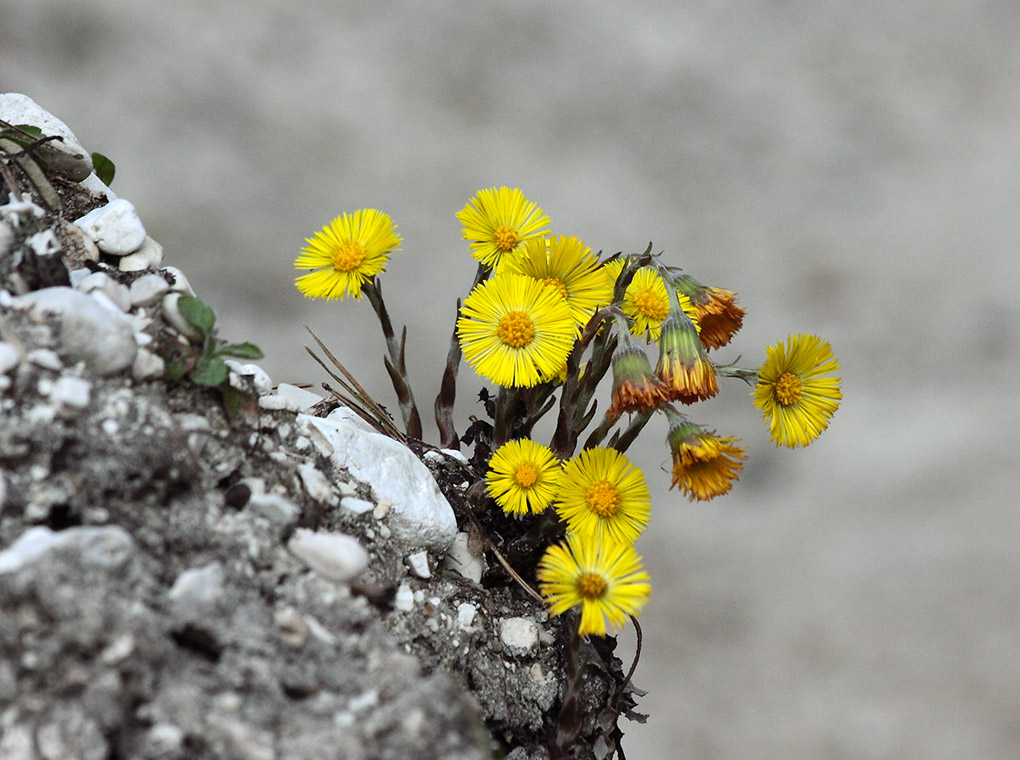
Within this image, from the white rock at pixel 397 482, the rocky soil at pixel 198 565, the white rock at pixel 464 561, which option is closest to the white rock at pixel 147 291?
the rocky soil at pixel 198 565

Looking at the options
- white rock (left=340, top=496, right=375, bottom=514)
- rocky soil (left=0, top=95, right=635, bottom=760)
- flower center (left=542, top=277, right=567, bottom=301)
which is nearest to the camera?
rocky soil (left=0, top=95, right=635, bottom=760)

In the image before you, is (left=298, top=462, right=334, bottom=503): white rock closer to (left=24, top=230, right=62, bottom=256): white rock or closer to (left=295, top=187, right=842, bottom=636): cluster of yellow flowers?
(left=295, top=187, right=842, bottom=636): cluster of yellow flowers

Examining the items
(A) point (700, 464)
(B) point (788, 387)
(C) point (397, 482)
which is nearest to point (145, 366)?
(C) point (397, 482)

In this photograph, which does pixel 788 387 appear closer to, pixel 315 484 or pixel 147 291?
pixel 315 484

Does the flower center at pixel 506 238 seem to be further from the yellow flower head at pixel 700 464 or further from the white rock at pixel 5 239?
the white rock at pixel 5 239

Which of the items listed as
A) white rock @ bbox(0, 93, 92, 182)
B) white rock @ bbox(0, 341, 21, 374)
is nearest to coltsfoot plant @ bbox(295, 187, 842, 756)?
white rock @ bbox(0, 93, 92, 182)

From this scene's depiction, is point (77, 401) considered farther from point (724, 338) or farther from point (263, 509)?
point (724, 338)

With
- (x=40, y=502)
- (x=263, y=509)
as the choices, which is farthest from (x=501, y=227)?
(x=40, y=502)
